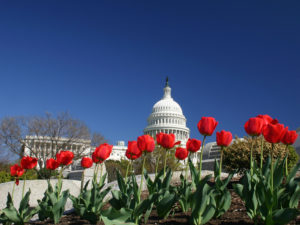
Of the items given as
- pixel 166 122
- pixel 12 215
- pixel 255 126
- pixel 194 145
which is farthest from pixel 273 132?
pixel 166 122

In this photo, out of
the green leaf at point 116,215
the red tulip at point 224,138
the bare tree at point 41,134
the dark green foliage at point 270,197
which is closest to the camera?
the dark green foliage at point 270,197

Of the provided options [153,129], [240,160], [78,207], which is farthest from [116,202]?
[153,129]

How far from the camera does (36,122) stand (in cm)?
3231

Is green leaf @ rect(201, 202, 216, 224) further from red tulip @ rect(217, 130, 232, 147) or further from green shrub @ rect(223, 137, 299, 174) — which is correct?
green shrub @ rect(223, 137, 299, 174)

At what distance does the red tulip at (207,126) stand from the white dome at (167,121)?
3239 inches

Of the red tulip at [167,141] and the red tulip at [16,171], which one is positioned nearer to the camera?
the red tulip at [167,141]

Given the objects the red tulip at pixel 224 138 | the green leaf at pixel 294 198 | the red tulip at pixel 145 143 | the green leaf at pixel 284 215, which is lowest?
the green leaf at pixel 284 215

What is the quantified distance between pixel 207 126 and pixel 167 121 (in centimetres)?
8514

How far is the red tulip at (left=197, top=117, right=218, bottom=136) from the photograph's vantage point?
3197 mm

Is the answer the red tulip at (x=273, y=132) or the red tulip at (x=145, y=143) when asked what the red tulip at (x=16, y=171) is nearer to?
the red tulip at (x=145, y=143)

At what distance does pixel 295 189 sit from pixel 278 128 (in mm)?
814

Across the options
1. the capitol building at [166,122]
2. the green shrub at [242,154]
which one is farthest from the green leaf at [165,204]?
the capitol building at [166,122]

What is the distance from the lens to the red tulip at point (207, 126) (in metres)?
3.20

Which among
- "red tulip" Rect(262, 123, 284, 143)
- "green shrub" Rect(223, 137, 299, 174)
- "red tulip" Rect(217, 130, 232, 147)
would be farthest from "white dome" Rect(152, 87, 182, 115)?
"red tulip" Rect(262, 123, 284, 143)
